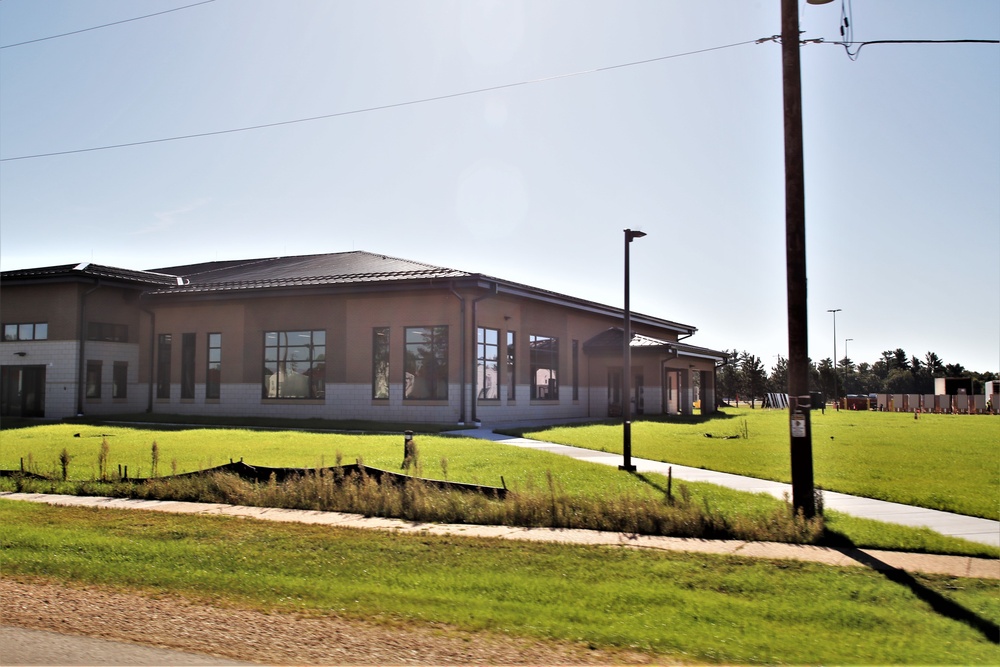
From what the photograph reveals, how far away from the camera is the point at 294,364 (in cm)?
3181

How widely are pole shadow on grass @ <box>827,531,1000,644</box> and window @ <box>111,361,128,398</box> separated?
33.2 m

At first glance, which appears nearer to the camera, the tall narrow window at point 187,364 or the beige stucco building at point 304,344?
the beige stucco building at point 304,344

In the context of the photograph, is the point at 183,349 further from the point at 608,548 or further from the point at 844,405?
the point at 844,405

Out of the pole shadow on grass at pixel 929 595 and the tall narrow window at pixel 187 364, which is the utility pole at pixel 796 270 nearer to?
→ the pole shadow on grass at pixel 929 595

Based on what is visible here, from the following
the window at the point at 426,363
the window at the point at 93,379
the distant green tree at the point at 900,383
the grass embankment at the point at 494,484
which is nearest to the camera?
the grass embankment at the point at 494,484

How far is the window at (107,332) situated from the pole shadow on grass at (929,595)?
107 ft

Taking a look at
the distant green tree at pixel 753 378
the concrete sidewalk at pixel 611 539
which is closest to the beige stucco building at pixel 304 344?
the concrete sidewalk at pixel 611 539

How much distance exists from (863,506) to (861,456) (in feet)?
27.4

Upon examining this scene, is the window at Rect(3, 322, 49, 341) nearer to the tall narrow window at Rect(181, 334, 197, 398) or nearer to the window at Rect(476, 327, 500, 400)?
the tall narrow window at Rect(181, 334, 197, 398)

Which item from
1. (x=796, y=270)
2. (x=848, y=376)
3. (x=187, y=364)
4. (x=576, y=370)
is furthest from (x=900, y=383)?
(x=796, y=270)

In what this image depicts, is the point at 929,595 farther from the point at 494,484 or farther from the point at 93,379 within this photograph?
the point at 93,379

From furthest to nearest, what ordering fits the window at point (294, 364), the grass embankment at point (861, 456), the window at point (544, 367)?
the window at point (544, 367), the window at point (294, 364), the grass embankment at point (861, 456)

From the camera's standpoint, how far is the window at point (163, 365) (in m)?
35.2

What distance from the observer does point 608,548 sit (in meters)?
9.19
